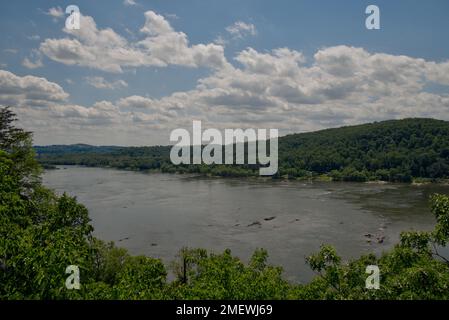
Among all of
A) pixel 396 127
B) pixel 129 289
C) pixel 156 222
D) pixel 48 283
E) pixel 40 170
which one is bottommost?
pixel 156 222

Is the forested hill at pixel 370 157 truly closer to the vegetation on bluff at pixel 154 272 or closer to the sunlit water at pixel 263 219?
the sunlit water at pixel 263 219

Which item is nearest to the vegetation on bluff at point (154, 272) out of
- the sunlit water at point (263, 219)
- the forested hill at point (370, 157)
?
the sunlit water at point (263, 219)

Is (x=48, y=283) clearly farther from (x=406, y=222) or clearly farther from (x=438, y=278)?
(x=406, y=222)

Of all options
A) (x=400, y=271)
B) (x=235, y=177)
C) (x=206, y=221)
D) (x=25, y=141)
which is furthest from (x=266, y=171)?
(x=400, y=271)

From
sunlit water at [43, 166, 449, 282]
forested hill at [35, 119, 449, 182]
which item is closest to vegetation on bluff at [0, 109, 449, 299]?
sunlit water at [43, 166, 449, 282]

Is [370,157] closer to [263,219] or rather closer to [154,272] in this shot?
[263,219]

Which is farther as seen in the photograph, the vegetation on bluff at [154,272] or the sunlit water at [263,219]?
the sunlit water at [263,219]

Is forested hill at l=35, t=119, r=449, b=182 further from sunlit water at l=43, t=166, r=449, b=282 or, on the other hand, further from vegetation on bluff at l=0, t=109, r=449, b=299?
vegetation on bluff at l=0, t=109, r=449, b=299

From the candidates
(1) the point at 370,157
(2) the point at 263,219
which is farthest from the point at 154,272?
(1) the point at 370,157
